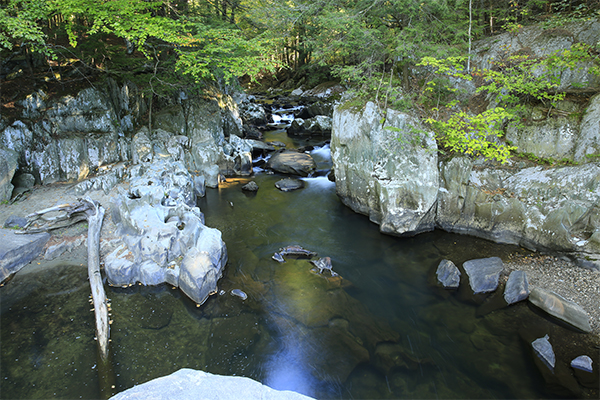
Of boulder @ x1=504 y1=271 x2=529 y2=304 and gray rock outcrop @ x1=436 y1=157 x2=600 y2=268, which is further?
gray rock outcrop @ x1=436 y1=157 x2=600 y2=268

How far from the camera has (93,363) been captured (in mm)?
6074

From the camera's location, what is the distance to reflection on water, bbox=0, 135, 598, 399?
5945mm

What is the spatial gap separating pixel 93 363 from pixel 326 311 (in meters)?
5.06

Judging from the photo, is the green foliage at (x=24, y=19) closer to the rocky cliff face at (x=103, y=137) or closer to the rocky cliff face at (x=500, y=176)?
the rocky cliff face at (x=103, y=137)

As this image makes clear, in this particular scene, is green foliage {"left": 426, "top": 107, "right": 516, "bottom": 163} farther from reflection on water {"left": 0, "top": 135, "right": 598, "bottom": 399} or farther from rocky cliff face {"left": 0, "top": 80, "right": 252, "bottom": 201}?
rocky cliff face {"left": 0, "top": 80, "right": 252, "bottom": 201}

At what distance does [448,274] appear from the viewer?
28.1ft

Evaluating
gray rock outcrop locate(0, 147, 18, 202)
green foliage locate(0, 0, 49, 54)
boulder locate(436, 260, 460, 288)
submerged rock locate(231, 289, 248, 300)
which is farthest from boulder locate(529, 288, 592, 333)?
gray rock outcrop locate(0, 147, 18, 202)

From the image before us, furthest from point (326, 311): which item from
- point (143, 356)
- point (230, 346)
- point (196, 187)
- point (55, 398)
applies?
point (196, 187)

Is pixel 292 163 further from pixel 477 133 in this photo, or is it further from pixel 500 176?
pixel 500 176

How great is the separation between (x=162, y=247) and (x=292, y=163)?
9485mm

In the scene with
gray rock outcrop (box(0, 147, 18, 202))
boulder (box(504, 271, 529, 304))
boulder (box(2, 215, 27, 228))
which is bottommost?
boulder (box(504, 271, 529, 304))

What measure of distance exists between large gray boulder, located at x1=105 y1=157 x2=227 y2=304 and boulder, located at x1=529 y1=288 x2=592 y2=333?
8190 mm

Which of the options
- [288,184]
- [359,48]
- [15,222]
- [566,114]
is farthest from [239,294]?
[566,114]

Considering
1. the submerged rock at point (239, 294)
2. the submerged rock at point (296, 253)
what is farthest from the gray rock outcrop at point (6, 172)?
the submerged rock at point (296, 253)
